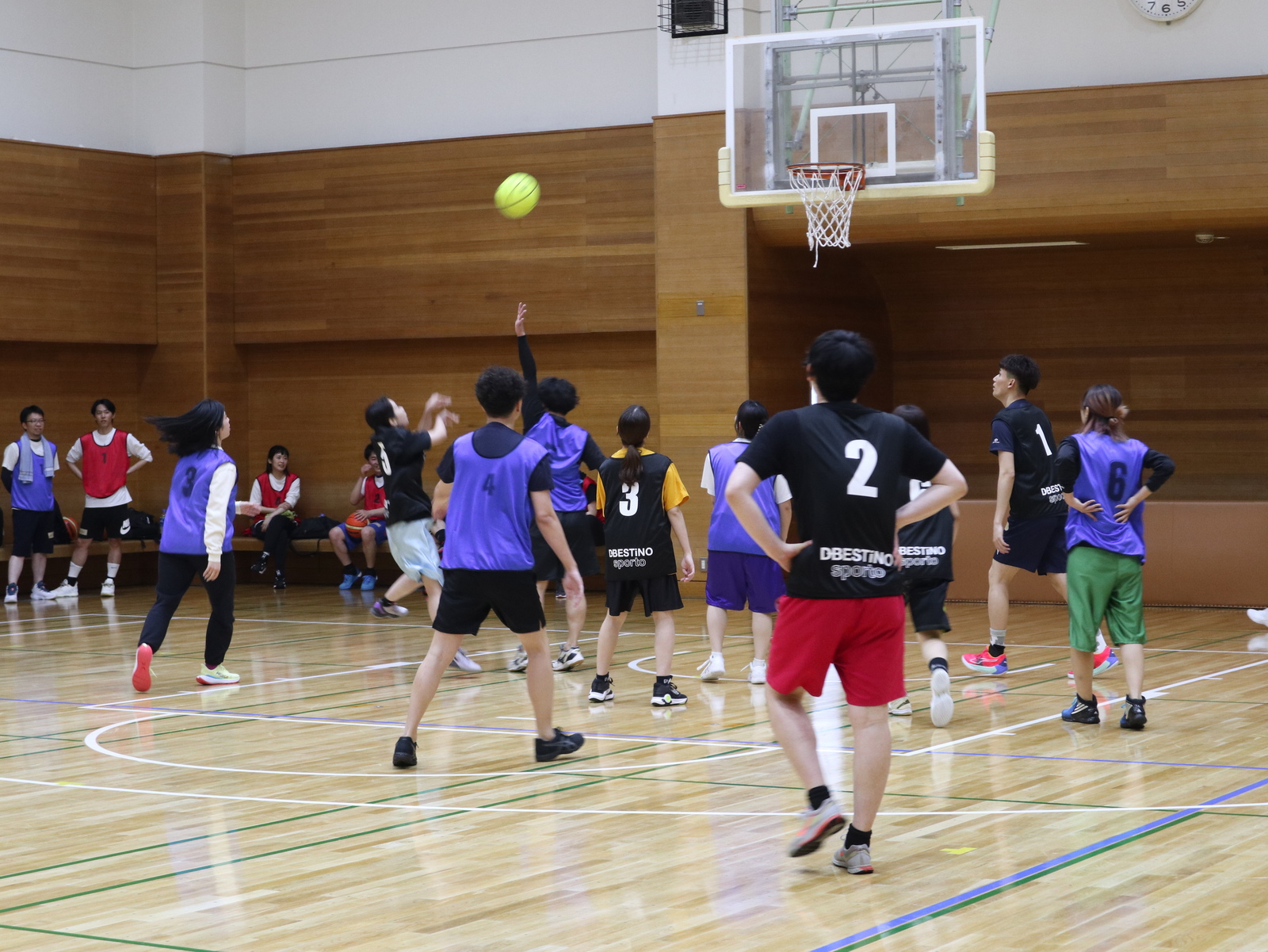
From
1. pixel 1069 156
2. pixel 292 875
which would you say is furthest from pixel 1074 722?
pixel 1069 156

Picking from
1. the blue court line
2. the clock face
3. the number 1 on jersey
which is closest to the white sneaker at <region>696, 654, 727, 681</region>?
the number 1 on jersey

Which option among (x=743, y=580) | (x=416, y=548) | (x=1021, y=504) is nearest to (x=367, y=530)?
(x=416, y=548)

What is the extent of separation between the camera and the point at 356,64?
58.4 feet

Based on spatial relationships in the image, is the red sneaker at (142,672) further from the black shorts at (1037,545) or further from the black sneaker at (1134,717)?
the black sneaker at (1134,717)

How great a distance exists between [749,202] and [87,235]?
26.8ft

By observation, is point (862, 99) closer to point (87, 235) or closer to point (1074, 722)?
point (1074, 722)

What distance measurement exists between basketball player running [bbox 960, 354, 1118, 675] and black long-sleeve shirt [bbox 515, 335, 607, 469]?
2432 mm

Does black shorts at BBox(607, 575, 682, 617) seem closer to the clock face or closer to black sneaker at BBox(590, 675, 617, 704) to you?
black sneaker at BBox(590, 675, 617, 704)

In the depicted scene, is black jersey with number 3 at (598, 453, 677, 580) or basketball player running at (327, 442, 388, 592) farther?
basketball player running at (327, 442, 388, 592)

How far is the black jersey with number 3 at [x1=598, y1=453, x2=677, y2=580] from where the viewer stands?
881 cm

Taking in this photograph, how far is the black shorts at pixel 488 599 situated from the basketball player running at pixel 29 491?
10016mm

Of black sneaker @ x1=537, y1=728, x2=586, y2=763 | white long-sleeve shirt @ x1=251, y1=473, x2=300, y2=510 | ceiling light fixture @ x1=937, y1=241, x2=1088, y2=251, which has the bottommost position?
black sneaker @ x1=537, y1=728, x2=586, y2=763

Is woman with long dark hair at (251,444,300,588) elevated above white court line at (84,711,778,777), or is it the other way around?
woman with long dark hair at (251,444,300,588)

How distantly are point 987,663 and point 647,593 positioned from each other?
8.48ft
